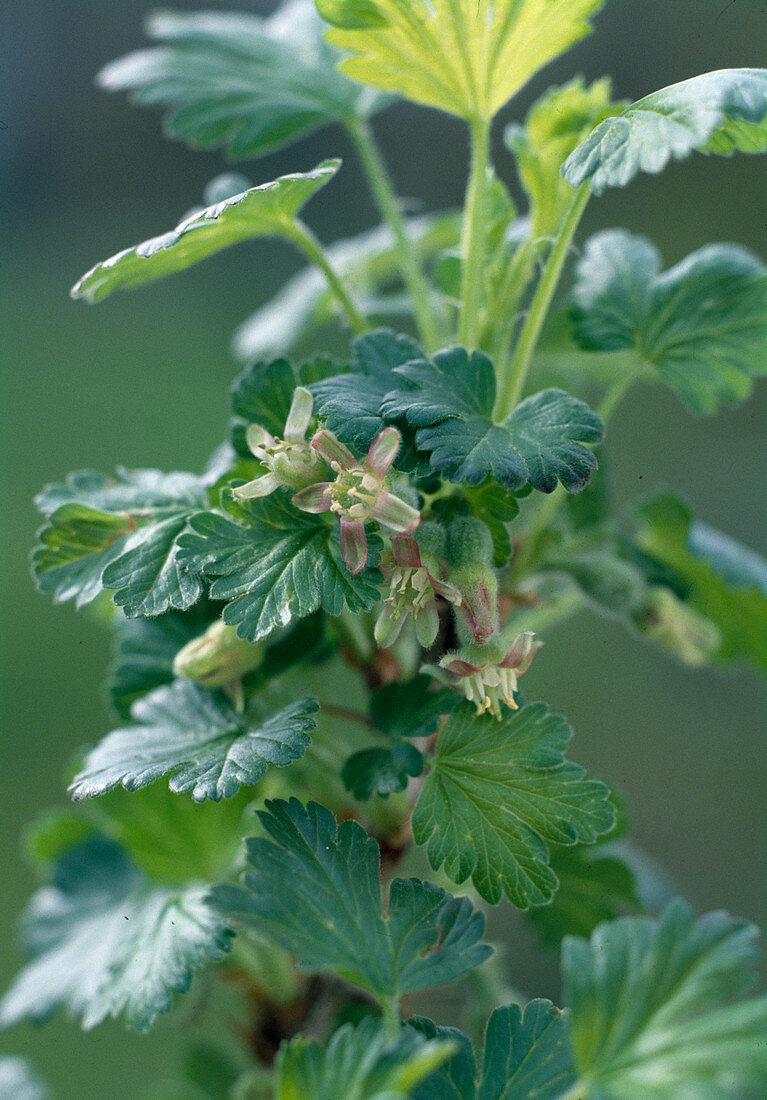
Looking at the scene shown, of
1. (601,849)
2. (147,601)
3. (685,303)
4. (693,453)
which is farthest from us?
(693,453)

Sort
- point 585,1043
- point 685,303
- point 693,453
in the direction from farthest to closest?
1. point 693,453
2. point 685,303
3. point 585,1043

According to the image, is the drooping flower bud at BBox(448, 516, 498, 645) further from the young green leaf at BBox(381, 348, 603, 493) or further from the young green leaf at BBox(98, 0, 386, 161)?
the young green leaf at BBox(98, 0, 386, 161)

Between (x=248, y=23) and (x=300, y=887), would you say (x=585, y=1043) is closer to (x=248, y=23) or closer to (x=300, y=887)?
(x=300, y=887)

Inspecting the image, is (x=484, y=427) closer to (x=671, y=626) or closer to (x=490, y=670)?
(x=490, y=670)

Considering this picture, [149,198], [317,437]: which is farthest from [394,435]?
[149,198]

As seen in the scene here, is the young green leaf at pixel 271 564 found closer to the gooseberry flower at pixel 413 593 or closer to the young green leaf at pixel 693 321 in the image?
the gooseberry flower at pixel 413 593

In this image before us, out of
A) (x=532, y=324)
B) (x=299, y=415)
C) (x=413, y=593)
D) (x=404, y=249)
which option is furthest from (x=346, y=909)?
(x=404, y=249)

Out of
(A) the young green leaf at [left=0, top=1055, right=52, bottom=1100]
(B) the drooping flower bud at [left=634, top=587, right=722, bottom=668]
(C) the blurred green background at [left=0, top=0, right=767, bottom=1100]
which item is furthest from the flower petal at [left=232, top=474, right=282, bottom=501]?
(C) the blurred green background at [left=0, top=0, right=767, bottom=1100]

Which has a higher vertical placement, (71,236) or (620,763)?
(71,236)
